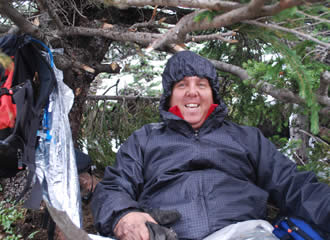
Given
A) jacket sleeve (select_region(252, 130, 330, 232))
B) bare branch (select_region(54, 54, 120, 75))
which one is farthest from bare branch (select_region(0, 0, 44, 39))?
jacket sleeve (select_region(252, 130, 330, 232))

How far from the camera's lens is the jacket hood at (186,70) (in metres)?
2.63

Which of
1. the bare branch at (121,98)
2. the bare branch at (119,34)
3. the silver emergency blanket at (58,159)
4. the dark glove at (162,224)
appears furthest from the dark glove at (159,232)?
the bare branch at (121,98)

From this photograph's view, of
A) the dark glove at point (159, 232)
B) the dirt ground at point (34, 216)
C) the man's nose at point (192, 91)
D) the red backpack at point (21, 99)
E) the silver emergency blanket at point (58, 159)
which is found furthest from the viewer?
the dirt ground at point (34, 216)

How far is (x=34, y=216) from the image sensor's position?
3105 millimetres

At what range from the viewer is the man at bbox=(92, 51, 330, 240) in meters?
2.15

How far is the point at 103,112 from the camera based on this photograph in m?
3.86

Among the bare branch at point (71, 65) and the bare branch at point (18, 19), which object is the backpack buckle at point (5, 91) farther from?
the bare branch at point (71, 65)

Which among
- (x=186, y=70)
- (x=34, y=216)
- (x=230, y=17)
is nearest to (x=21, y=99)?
(x=186, y=70)

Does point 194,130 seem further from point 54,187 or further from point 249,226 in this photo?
point 54,187

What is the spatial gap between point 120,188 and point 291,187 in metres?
1.24

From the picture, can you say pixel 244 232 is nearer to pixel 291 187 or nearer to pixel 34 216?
pixel 291 187

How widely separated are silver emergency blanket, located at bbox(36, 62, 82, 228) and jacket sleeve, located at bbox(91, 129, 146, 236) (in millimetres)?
188

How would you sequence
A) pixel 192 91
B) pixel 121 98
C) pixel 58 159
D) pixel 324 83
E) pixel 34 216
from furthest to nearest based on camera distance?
pixel 121 98, pixel 34 216, pixel 192 91, pixel 58 159, pixel 324 83

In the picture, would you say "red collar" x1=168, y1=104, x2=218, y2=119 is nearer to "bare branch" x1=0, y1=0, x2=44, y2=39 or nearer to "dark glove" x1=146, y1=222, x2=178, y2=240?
"dark glove" x1=146, y1=222, x2=178, y2=240
